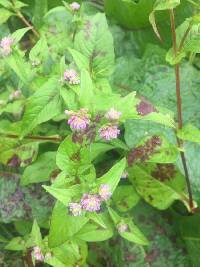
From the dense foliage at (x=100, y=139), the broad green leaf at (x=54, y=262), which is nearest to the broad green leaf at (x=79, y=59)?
the dense foliage at (x=100, y=139)

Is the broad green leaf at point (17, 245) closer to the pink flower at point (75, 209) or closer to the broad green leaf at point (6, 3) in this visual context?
the pink flower at point (75, 209)

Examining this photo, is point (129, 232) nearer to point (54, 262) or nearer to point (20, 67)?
point (54, 262)

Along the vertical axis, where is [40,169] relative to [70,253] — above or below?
above

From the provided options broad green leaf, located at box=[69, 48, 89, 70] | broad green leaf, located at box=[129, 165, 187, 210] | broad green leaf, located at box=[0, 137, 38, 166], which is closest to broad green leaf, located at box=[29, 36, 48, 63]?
broad green leaf, located at box=[69, 48, 89, 70]

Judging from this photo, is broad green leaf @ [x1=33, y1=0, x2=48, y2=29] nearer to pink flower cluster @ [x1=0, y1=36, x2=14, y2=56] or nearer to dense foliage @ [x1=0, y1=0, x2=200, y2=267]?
dense foliage @ [x1=0, y1=0, x2=200, y2=267]

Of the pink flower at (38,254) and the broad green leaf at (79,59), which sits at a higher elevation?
the broad green leaf at (79,59)

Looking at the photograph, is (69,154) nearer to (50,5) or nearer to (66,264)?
(66,264)

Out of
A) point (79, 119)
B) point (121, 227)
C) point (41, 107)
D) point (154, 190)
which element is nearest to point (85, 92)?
point (79, 119)
